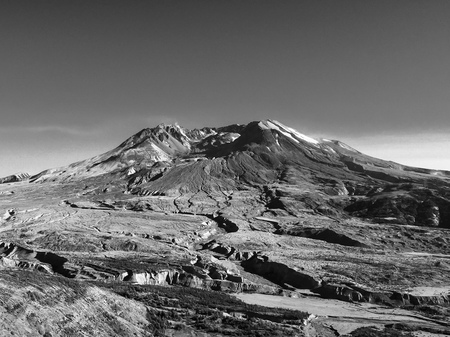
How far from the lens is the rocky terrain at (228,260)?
46.9 metres

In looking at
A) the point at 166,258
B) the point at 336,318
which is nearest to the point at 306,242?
the point at 166,258

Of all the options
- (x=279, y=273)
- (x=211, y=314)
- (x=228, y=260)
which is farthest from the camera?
(x=228, y=260)

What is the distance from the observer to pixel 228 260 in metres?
99.8

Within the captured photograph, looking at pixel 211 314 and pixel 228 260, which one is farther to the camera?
pixel 228 260

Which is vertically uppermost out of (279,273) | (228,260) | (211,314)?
(228,260)

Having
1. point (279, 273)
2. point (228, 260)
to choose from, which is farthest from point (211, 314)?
point (228, 260)

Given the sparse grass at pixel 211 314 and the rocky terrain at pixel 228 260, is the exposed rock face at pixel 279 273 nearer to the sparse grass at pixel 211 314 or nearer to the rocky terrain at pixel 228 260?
the rocky terrain at pixel 228 260

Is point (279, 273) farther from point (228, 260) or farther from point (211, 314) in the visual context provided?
point (211, 314)

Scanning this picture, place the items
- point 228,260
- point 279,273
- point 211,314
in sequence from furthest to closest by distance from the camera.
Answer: point 228,260
point 279,273
point 211,314

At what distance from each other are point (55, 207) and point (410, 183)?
15367 cm

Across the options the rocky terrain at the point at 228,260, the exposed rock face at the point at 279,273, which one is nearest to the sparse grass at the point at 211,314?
the rocky terrain at the point at 228,260

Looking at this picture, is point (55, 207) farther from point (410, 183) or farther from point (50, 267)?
point (410, 183)

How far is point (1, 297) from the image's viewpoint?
125 feet

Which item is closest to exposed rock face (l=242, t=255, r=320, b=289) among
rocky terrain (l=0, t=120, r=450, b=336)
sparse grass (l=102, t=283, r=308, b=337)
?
rocky terrain (l=0, t=120, r=450, b=336)
